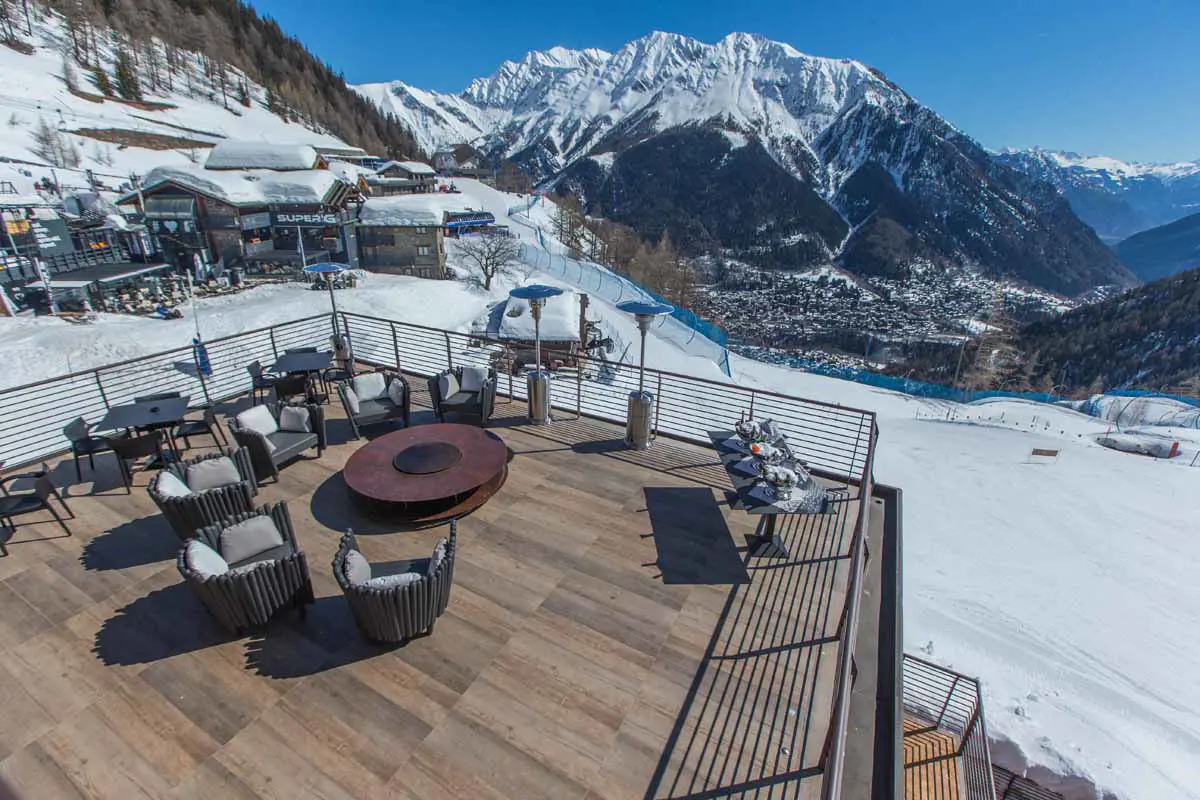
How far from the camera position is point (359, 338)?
20.6m

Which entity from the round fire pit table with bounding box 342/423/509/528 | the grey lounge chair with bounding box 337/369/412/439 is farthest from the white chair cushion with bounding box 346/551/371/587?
the grey lounge chair with bounding box 337/369/412/439

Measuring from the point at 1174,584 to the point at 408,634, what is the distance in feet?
70.0

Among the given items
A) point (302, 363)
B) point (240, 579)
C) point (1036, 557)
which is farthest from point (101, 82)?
point (1036, 557)

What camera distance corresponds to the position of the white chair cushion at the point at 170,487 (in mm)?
5434

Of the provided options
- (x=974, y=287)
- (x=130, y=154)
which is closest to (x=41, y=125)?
(x=130, y=154)

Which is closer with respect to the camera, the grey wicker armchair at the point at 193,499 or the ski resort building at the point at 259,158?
the grey wicker armchair at the point at 193,499

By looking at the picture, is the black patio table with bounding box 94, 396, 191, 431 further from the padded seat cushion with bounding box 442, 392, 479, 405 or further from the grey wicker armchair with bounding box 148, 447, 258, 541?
the padded seat cushion with bounding box 442, 392, 479, 405

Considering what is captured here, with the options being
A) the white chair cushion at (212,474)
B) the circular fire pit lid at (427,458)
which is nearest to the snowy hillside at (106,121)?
the white chair cushion at (212,474)

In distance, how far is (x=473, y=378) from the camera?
8812mm

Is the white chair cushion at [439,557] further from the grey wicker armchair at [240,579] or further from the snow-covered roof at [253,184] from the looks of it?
the snow-covered roof at [253,184]

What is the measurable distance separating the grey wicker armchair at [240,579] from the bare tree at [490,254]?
1244 inches

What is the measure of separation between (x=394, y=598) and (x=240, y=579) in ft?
4.41

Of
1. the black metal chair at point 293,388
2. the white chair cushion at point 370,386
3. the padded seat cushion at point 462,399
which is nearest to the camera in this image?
the white chair cushion at point 370,386

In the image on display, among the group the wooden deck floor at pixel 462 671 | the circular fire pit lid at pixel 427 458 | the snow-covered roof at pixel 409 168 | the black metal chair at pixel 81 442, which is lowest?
the wooden deck floor at pixel 462 671
